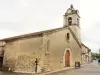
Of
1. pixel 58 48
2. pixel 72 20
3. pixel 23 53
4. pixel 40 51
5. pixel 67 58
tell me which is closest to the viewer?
pixel 40 51

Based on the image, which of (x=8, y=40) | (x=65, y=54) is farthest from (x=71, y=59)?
(x=8, y=40)

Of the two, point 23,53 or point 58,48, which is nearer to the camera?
point 23,53

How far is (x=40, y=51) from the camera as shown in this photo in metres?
17.4

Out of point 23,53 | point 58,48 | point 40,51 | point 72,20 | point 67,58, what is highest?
point 72,20

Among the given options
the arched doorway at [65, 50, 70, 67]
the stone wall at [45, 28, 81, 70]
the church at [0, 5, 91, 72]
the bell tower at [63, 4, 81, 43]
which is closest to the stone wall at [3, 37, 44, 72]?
the church at [0, 5, 91, 72]

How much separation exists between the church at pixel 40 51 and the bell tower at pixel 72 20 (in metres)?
4.24

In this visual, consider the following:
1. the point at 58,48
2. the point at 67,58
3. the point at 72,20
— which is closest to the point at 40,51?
the point at 58,48

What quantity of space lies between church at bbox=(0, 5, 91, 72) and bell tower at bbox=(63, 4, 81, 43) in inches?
167

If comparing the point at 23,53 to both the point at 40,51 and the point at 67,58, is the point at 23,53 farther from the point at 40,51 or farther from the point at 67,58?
the point at 67,58

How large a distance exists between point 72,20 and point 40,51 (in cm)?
1303

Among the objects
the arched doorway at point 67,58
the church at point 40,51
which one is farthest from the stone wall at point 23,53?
the arched doorway at point 67,58

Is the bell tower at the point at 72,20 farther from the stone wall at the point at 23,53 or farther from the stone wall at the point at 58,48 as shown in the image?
the stone wall at the point at 23,53

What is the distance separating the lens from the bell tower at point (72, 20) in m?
28.2

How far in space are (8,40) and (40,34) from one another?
5.86m
